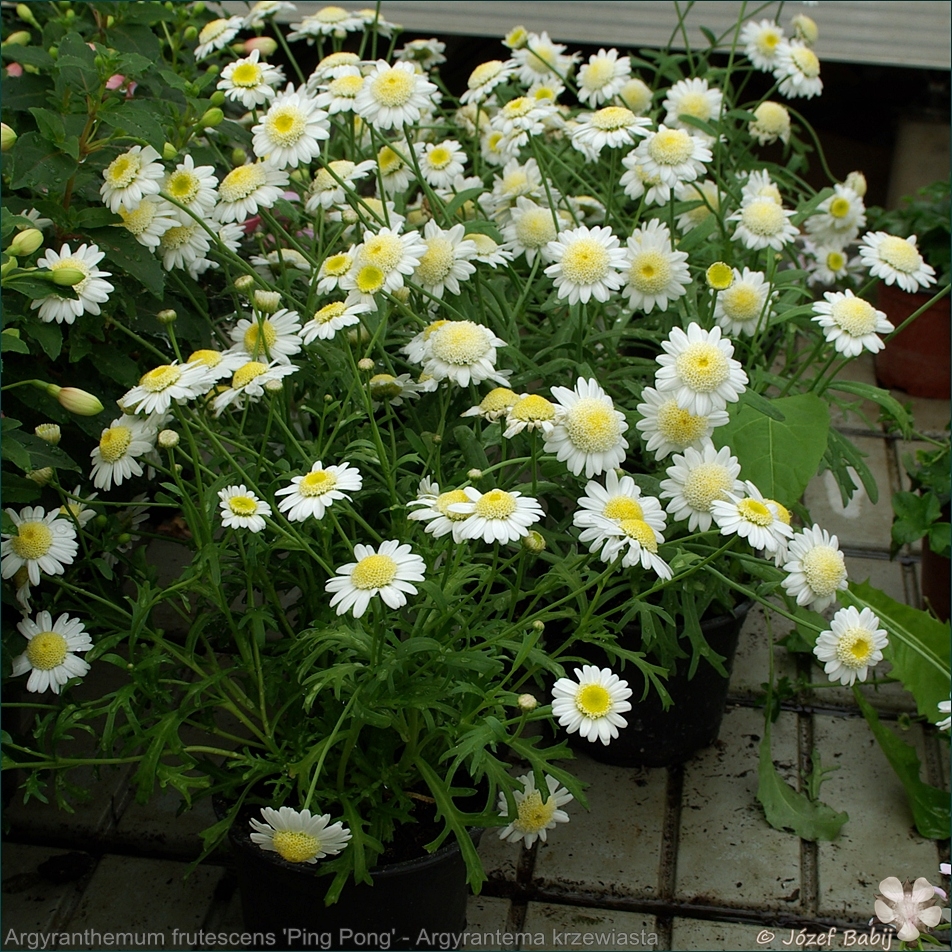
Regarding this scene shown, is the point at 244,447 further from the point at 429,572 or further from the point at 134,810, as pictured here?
the point at 134,810

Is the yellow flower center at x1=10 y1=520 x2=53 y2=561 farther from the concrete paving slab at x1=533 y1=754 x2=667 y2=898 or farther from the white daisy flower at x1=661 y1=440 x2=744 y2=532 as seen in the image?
the concrete paving slab at x1=533 y1=754 x2=667 y2=898

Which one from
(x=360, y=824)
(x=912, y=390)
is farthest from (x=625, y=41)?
(x=360, y=824)

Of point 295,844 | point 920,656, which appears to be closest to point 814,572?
point 920,656

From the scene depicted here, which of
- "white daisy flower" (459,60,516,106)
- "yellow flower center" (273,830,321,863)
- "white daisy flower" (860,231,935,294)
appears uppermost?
"white daisy flower" (459,60,516,106)

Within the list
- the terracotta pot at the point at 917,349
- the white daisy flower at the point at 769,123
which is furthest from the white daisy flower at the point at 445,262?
the terracotta pot at the point at 917,349

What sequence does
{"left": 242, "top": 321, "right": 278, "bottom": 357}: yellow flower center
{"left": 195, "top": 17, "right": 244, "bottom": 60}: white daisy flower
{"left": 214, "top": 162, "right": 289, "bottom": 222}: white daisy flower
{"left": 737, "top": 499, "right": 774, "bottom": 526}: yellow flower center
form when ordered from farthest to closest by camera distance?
{"left": 195, "top": 17, "right": 244, "bottom": 60}: white daisy flower
{"left": 214, "top": 162, "right": 289, "bottom": 222}: white daisy flower
{"left": 242, "top": 321, "right": 278, "bottom": 357}: yellow flower center
{"left": 737, "top": 499, "right": 774, "bottom": 526}: yellow flower center

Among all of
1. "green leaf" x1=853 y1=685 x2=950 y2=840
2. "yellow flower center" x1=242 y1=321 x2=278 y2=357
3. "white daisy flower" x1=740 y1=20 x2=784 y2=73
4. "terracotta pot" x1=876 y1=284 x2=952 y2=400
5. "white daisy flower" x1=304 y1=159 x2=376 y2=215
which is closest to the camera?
"yellow flower center" x1=242 y1=321 x2=278 y2=357

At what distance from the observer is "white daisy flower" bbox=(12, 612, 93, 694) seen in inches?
60.6

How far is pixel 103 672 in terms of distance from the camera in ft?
7.38

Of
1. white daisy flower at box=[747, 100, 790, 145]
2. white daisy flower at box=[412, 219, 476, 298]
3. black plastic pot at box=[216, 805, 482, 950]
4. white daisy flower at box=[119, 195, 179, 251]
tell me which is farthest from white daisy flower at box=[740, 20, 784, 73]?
black plastic pot at box=[216, 805, 482, 950]

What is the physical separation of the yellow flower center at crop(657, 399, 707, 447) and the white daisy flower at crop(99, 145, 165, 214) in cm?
74

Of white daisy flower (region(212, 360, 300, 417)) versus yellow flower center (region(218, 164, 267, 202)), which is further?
yellow flower center (region(218, 164, 267, 202))

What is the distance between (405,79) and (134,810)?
125cm

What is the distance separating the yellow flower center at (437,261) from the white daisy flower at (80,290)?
435 millimetres
